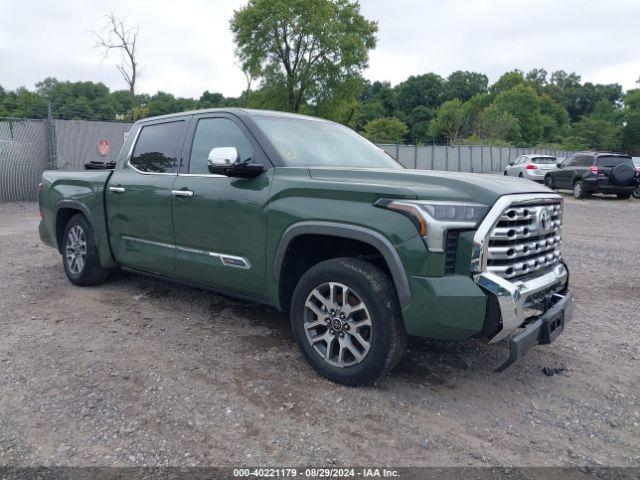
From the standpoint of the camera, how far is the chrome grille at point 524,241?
3.17m

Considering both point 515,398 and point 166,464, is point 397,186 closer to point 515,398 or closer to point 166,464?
point 515,398

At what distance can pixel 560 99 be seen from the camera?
120m

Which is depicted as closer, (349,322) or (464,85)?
(349,322)

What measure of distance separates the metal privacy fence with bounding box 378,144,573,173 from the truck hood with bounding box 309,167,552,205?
25.8 m

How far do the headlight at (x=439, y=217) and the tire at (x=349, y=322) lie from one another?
1.38ft

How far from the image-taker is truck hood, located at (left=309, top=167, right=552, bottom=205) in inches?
125

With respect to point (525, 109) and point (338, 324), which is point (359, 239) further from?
point (525, 109)

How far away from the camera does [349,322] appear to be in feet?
11.2

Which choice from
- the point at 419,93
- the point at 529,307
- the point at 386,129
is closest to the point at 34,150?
the point at 529,307

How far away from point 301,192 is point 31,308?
3088 mm

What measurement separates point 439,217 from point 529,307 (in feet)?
2.81

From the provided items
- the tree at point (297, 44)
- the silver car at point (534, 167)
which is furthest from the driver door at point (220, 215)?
the tree at point (297, 44)

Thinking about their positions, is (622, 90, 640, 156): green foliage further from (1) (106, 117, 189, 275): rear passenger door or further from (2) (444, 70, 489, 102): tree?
(1) (106, 117, 189, 275): rear passenger door

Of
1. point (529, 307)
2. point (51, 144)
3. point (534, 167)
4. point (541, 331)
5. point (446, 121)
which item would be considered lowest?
point (541, 331)
